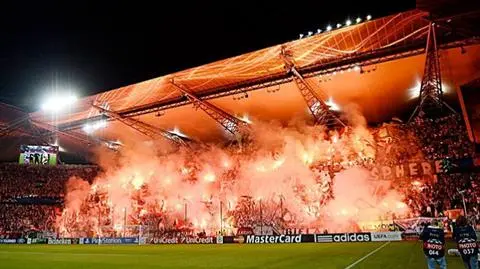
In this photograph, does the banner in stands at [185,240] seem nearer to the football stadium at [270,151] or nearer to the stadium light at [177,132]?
the football stadium at [270,151]

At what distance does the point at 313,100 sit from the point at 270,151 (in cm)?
1048

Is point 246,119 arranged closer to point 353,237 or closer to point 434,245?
point 353,237

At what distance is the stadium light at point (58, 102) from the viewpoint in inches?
1448

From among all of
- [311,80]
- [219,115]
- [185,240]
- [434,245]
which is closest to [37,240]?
[185,240]

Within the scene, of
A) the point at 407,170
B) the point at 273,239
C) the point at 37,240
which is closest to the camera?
the point at 273,239

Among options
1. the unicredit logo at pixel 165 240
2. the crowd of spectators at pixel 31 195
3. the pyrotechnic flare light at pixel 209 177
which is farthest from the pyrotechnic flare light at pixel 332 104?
the crowd of spectators at pixel 31 195

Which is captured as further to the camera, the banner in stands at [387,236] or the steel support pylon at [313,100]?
the steel support pylon at [313,100]

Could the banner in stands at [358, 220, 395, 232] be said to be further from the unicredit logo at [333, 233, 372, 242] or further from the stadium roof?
the stadium roof

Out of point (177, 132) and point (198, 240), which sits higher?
point (177, 132)

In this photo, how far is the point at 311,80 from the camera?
34.0m

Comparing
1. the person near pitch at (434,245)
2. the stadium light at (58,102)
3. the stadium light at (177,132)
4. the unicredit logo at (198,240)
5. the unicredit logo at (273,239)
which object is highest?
the stadium light at (58,102)

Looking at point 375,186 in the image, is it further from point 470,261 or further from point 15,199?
point 15,199

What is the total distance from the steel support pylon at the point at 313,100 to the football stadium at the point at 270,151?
22 centimetres

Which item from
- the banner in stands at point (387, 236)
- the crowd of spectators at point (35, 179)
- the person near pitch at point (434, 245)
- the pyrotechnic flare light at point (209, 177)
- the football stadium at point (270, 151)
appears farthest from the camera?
the crowd of spectators at point (35, 179)
